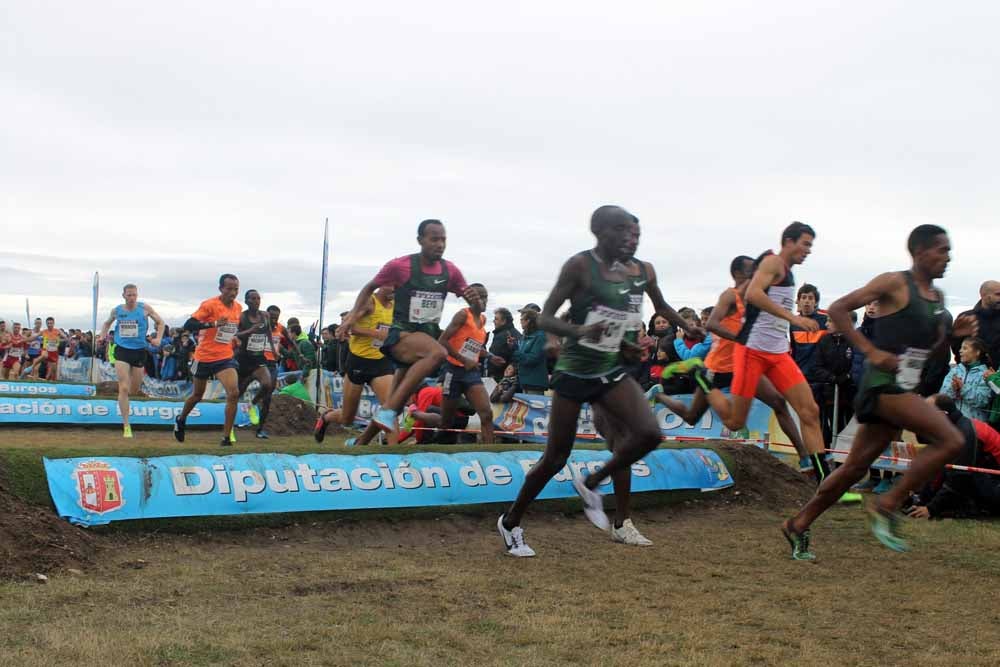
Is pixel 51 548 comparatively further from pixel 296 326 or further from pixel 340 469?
pixel 296 326

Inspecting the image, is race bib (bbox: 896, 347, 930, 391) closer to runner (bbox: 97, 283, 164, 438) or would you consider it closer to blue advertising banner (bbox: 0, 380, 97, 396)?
runner (bbox: 97, 283, 164, 438)

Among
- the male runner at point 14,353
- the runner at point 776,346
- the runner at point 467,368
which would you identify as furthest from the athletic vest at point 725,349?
the male runner at point 14,353

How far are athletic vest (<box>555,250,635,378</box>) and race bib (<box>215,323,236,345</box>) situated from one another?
25.3ft

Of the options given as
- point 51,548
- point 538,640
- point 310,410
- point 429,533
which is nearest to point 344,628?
point 538,640

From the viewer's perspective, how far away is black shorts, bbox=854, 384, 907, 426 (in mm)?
5641

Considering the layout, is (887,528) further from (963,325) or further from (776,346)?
(963,325)

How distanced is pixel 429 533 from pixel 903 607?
3358 mm

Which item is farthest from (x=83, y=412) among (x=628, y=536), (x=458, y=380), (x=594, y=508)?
(x=594, y=508)

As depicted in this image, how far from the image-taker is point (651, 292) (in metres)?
6.62

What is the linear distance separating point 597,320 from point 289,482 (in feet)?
8.76

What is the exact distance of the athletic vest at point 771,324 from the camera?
7.93m

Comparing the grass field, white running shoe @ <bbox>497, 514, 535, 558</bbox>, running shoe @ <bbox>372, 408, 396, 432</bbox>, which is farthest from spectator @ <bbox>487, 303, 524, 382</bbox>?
white running shoe @ <bbox>497, 514, 535, 558</bbox>

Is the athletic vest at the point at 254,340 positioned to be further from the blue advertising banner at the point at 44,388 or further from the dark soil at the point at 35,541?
the blue advertising banner at the point at 44,388

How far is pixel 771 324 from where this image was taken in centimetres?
791
